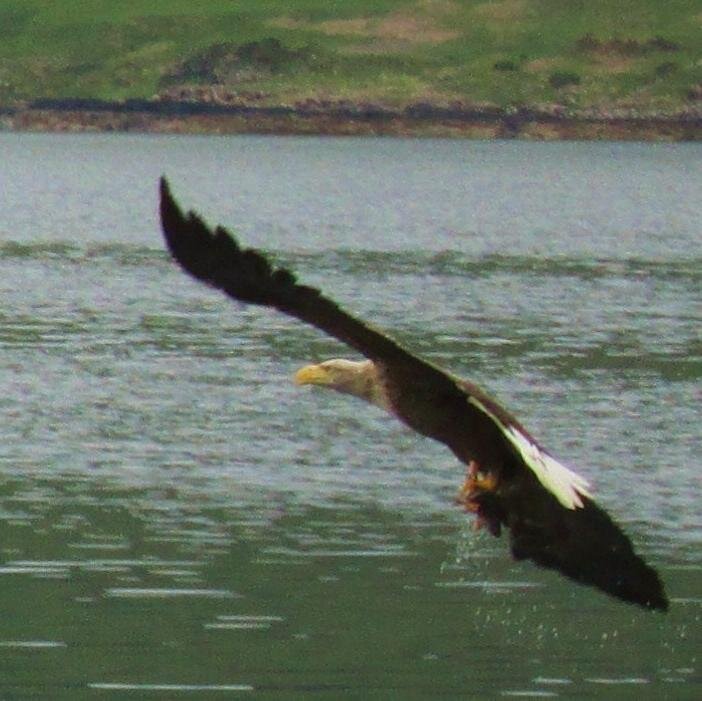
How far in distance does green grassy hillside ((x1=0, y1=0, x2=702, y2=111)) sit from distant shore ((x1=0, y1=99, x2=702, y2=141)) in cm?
215

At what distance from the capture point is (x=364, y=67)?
604ft

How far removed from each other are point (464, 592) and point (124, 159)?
13411 cm

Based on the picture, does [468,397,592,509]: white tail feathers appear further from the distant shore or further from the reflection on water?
the distant shore

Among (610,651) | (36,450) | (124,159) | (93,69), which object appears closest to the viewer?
(610,651)

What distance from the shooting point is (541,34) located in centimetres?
18762

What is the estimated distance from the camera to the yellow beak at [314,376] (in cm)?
1460

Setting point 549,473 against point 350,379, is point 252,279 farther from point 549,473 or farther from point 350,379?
point 549,473

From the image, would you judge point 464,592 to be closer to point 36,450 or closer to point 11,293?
point 36,450

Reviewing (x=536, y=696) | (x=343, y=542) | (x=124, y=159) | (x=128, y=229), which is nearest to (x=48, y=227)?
(x=128, y=229)

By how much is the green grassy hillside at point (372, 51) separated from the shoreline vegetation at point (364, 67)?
0.30 ft

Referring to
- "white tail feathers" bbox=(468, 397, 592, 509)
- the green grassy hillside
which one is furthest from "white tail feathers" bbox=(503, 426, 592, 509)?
the green grassy hillside

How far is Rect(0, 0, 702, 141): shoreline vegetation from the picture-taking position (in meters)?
182

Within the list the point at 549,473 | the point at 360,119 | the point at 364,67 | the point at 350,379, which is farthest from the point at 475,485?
the point at 360,119

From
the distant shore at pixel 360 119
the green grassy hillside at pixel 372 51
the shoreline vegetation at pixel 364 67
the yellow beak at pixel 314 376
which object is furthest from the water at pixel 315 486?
the distant shore at pixel 360 119
